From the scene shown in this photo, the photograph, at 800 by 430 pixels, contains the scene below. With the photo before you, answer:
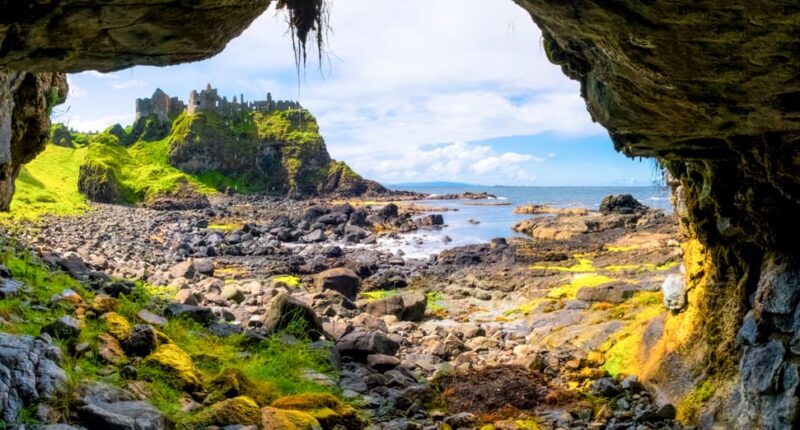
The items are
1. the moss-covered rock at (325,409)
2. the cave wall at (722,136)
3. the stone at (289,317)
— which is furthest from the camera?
the stone at (289,317)

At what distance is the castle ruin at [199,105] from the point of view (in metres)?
90.4

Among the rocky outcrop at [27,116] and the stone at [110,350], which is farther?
the rocky outcrop at [27,116]

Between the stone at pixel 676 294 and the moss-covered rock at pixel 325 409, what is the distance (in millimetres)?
5543

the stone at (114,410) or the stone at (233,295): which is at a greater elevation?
the stone at (114,410)

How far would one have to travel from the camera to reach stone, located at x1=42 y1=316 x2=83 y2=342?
679 cm

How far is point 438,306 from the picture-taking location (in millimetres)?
19516

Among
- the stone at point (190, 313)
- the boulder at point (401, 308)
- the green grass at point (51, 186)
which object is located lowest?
the boulder at point (401, 308)

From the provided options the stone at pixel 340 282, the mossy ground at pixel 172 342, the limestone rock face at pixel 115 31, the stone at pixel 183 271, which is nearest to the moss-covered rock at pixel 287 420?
the mossy ground at pixel 172 342

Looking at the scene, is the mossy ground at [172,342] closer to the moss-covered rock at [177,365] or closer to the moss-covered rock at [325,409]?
the moss-covered rock at [177,365]

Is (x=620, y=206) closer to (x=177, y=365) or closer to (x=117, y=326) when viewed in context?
(x=117, y=326)

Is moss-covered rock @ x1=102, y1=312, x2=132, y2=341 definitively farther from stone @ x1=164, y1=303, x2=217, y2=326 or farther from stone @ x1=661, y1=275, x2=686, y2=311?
stone @ x1=661, y1=275, x2=686, y2=311

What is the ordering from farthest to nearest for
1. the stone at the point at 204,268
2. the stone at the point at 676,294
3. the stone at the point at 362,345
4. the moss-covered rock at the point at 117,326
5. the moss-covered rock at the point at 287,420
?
the stone at the point at 204,268
the stone at the point at 362,345
the stone at the point at 676,294
the moss-covered rock at the point at 117,326
the moss-covered rock at the point at 287,420

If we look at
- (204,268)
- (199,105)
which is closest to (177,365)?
(204,268)

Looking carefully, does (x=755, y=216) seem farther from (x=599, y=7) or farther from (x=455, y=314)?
(x=455, y=314)
